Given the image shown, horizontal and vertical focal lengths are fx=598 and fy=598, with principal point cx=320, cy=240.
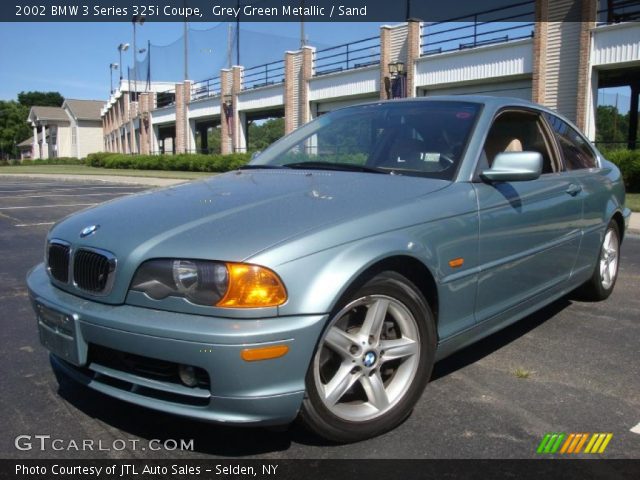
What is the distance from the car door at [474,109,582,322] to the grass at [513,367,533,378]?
346 millimetres

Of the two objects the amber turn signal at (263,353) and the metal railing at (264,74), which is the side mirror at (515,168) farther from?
the metal railing at (264,74)

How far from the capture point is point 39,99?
122m

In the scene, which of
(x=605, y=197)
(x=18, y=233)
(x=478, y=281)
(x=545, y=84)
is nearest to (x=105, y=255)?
(x=478, y=281)

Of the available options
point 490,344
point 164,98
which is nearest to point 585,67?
point 490,344

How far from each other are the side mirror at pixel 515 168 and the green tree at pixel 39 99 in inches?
5128

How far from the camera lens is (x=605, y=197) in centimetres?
462

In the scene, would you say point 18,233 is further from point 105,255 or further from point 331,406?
point 331,406

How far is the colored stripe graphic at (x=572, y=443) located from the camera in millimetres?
2586

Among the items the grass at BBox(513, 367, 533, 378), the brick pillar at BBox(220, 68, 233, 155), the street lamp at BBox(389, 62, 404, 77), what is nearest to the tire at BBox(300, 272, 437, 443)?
the grass at BBox(513, 367, 533, 378)

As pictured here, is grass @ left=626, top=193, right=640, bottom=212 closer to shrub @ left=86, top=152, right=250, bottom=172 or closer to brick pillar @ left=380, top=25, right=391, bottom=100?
brick pillar @ left=380, top=25, right=391, bottom=100

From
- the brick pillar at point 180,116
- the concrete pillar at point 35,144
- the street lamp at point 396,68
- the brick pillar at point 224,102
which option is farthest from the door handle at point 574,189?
the concrete pillar at point 35,144

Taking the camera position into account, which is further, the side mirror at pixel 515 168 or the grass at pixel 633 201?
the grass at pixel 633 201
